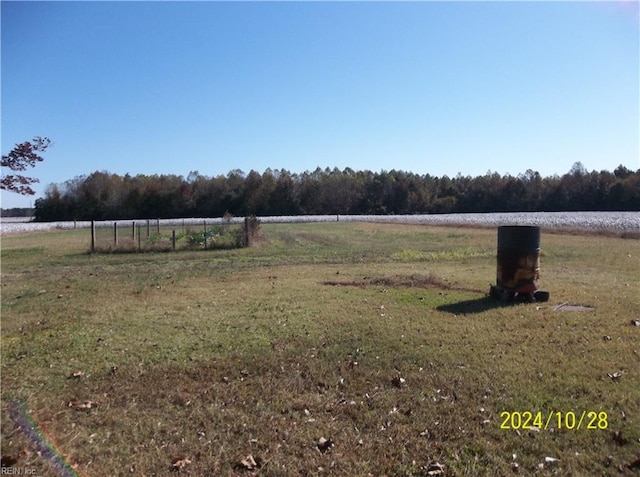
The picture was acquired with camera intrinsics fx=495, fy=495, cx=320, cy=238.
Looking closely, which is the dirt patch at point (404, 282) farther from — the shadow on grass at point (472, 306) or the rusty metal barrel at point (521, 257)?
the rusty metal barrel at point (521, 257)

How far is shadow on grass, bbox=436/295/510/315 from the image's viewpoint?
865 cm

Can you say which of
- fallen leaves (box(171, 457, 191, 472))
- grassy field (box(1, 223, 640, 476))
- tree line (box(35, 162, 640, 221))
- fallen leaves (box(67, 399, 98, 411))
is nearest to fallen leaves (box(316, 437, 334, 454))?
grassy field (box(1, 223, 640, 476))

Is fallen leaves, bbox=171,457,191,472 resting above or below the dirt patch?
below

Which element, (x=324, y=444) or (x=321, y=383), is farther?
(x=321, y=383)

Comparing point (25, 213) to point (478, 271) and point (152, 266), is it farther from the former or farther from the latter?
point (478, 271)

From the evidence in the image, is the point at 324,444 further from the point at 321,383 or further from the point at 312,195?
the point at 312,195

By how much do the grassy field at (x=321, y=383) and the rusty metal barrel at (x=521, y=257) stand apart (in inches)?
20.9

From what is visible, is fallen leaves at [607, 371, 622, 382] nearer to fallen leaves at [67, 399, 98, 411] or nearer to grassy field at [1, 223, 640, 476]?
grassy field at [1, 223, 640, 476]

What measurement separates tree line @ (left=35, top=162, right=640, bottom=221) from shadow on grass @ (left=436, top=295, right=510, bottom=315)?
75257mm

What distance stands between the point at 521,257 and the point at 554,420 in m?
5.29

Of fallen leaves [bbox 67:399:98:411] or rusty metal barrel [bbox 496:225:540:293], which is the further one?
rusty metal barrel [bbox 496:225:540:293]

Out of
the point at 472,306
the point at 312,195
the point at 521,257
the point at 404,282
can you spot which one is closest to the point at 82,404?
the point at 472,306

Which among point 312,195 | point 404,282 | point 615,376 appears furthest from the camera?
point 312,195

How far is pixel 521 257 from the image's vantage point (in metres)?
9.26
